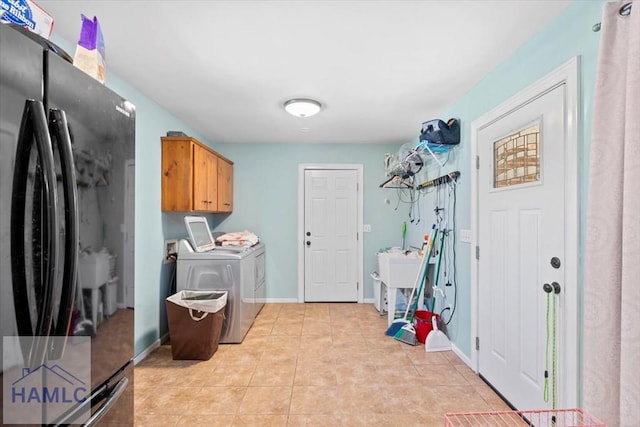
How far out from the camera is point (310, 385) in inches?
90.0

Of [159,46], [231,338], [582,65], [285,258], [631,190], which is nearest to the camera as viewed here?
[631,190]

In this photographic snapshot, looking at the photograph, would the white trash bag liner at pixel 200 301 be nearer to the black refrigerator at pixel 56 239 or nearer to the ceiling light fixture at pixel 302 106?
the black refrigerator at pixel 56 239

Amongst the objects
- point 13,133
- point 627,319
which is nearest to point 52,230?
point 13,133

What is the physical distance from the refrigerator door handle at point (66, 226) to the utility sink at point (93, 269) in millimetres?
69

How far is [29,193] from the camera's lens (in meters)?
0.77

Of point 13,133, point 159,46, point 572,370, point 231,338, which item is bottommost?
point 231,338

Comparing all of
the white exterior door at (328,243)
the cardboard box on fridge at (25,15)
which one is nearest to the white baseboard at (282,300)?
the white exterior door at (328,243)

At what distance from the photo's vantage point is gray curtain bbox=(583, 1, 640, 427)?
1.02m

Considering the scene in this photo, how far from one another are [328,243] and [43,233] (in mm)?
3870

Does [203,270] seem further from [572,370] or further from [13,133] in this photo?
[572,370]

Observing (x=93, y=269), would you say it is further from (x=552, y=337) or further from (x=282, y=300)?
(x=282, y=300)

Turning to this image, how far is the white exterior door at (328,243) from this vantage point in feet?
14.9

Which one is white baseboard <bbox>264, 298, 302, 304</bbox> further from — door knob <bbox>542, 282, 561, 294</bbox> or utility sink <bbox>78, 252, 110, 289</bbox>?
utility sink <bbox>78, 252, 110, 289</bbox>

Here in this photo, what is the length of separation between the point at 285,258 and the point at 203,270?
1616 millimetres
